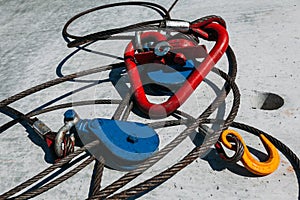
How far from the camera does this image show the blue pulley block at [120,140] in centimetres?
110

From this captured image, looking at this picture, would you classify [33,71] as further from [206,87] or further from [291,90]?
[291,90]

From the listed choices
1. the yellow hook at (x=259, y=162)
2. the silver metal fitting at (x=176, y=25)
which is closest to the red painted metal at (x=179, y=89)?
the silver metal fitting at (x=176, y=25)

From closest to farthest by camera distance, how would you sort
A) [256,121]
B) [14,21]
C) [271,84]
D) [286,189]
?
1. [286,189]
2. [256,121]
3. [271,84]
4. [14,21]

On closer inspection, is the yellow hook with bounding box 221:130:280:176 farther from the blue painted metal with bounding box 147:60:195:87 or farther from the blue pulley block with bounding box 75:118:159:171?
the blue painted metal with bounding box 147:60:195:87

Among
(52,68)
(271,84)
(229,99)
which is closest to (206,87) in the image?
(229,99)

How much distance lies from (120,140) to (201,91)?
420mm

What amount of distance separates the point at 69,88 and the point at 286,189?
889mm

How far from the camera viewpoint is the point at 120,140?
1.12 meters

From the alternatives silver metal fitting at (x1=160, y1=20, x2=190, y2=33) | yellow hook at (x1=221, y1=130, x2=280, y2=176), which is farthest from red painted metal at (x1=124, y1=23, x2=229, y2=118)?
yellow hook at (x1=221, y1=130, x2=280, y2=176)

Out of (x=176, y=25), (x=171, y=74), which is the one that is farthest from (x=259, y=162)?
(x=176, y=25)

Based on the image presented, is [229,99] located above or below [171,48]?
below

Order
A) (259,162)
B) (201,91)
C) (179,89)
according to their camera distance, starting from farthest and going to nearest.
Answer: (201,91)
(179,89)
(259,162)

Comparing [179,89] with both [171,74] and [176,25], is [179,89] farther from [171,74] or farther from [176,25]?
[176,25]

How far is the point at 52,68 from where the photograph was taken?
165 cm
